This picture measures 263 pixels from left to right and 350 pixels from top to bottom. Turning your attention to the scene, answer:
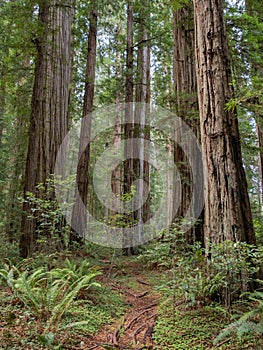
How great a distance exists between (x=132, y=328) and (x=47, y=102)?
5.47 metres

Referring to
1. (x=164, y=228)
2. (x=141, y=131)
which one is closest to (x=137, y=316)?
(x=164, y=228)

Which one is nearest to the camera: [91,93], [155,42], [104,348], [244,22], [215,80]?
[104,348]

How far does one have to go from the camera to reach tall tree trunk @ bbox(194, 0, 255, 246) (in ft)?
12.7

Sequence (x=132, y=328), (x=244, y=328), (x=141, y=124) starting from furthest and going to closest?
(x=141, y=124) < (x=132, y=328) < (x=244, y=328)

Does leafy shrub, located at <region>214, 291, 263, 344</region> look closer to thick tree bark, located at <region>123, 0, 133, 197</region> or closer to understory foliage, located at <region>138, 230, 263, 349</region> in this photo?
understory foliage, located at <region>138, 230, 263, 349</region>

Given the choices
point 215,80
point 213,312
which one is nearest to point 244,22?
point 215,80

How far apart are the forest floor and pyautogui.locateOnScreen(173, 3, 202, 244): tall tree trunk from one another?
8.99ft

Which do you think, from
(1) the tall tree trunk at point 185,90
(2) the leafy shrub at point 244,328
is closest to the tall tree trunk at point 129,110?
(1) the tall tree trunk at point 185,90

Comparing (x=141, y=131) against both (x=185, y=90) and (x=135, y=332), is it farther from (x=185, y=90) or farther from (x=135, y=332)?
(x=135, y=332)

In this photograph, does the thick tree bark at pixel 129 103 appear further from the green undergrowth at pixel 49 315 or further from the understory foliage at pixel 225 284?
the understory foliage at pixel 225 284

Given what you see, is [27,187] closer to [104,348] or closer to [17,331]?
[17,331]

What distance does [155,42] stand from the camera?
12305 millimetres

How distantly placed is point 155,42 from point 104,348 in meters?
12.0

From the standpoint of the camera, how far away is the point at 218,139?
4047mm
